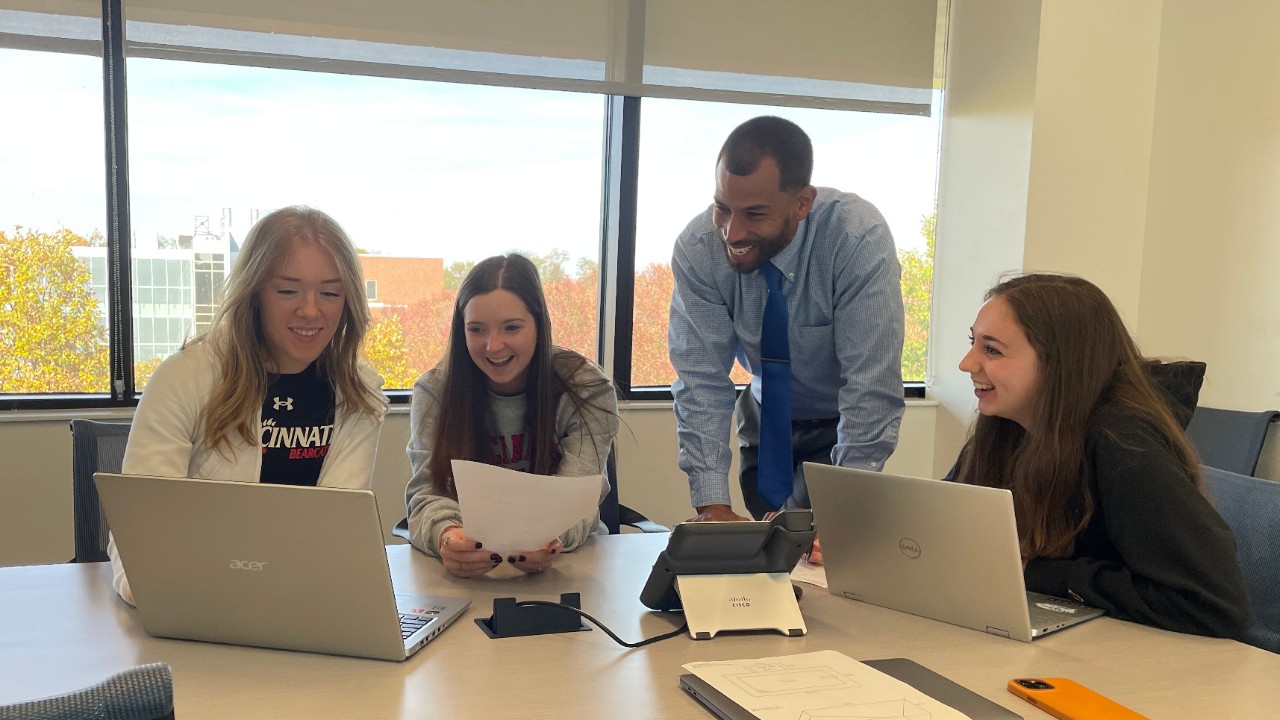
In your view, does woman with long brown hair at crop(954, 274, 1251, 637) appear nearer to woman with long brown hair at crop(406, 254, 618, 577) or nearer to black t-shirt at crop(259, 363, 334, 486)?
woman with long brown hair at crop(406, 254, 618, 577)

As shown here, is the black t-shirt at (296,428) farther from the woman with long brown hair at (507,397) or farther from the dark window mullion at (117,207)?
the dark window mullion at (117,207)

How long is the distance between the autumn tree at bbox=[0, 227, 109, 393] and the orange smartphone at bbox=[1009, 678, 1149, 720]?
2894 millimetres

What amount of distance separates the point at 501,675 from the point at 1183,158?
326 centimetres

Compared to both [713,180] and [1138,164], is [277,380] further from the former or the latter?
[1138,164]

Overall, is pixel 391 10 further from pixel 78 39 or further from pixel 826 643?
pixel 826 643

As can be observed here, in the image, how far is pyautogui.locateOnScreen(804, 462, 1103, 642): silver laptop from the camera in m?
1.37

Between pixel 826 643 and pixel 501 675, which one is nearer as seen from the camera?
pixel 501 675

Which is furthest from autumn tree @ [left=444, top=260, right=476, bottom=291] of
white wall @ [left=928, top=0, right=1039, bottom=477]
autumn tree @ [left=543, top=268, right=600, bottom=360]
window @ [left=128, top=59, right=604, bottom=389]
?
white wall @ [left=928, top=0, right=1039, bottom=477]

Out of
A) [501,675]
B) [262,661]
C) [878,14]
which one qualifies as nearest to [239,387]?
[262,661]

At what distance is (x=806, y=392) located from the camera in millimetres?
2434

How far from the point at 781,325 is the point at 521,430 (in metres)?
0.66

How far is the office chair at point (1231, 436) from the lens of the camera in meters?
2.99

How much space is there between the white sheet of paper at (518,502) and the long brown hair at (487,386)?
20.2 inches

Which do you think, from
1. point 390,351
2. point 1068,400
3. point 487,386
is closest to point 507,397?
point 487,386
